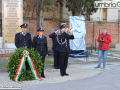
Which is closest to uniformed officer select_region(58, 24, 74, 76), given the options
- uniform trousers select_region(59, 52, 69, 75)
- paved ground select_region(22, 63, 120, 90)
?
uniform trousers select_region(59, 52, 69, 75)

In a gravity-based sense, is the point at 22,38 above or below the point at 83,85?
above

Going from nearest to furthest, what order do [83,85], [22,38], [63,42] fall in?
[83,85], [22,38], [63,42]

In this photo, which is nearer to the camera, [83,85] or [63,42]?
[83,85]

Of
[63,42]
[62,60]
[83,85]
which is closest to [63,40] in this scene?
[63,42]

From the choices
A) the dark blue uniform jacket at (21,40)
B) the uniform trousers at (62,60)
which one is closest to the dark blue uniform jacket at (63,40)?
the uniform trousers at (62,60)

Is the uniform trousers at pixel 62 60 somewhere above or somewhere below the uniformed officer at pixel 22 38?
below

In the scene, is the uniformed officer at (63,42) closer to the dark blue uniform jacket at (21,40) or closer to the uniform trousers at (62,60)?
the uniform trousers at (62,60)

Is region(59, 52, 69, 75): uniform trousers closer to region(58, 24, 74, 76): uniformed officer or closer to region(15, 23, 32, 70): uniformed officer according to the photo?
region(58, 24, 74, 76): uniformed officer

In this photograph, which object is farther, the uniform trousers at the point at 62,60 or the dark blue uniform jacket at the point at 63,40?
the uniform trousers at the point at 62,60

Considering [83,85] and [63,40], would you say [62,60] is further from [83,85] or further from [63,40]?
[83,85]

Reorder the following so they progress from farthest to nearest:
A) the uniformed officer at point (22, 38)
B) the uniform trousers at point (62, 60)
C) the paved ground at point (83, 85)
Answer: the uniform trousers at point (62, 60) < the uniformed officer at point (22, 38) < the paved ground at point (83, 85)

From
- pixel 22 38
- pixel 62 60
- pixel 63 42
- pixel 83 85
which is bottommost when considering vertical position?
pixel 83 85

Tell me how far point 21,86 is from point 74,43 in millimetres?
8428

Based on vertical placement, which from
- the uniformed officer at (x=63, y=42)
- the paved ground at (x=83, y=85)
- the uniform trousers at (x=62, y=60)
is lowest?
the paved ground at (x=83, y=85)
